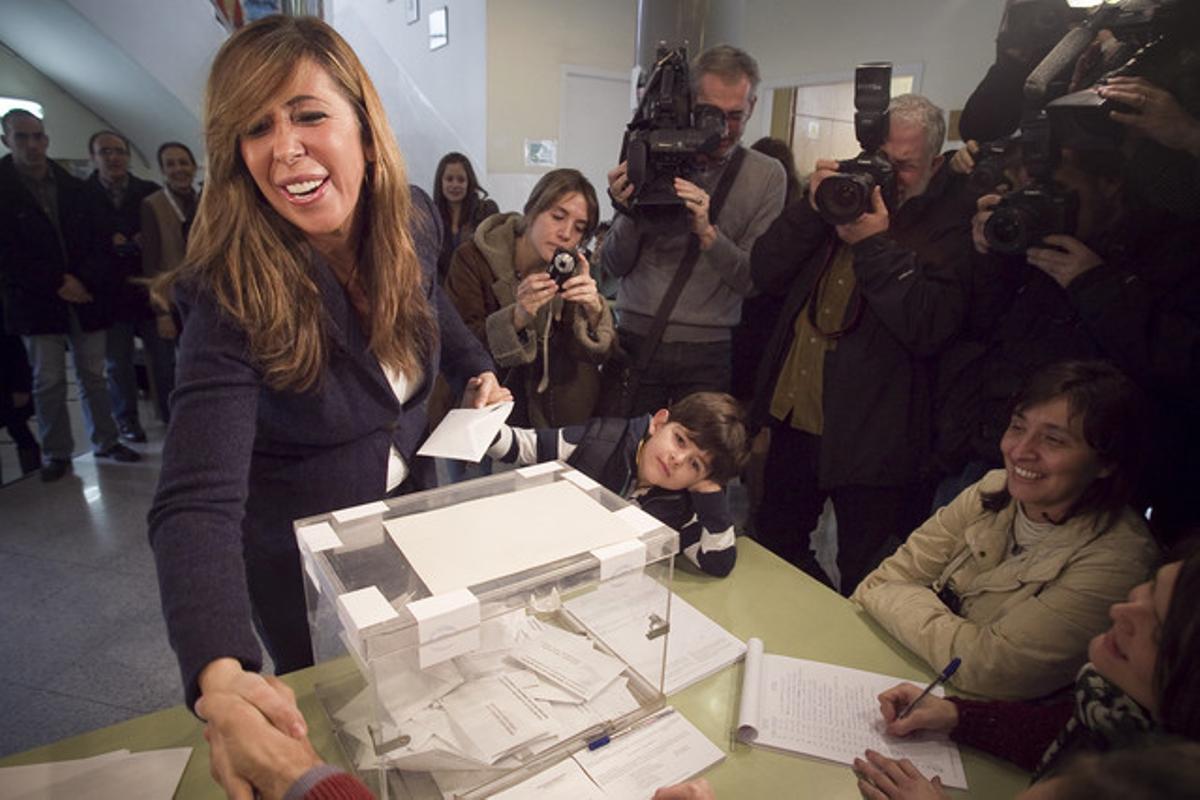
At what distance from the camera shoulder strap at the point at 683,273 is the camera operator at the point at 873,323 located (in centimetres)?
20

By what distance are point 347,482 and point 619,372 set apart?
112cm

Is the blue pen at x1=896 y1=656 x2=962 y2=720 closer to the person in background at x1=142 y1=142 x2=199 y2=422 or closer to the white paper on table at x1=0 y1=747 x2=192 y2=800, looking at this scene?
the white paper on table at x1=0 y1=747 x2=192 y2=800

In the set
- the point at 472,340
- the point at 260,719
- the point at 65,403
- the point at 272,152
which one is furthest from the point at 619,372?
the point at 65,403

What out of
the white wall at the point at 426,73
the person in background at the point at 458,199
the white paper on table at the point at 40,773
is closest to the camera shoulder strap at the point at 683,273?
the white paper on table at the point at 40,773

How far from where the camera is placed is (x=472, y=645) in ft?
2.57

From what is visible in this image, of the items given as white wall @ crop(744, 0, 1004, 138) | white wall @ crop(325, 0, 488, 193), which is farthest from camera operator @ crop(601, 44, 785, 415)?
white wall @ crop(325, 0, 488, 193)

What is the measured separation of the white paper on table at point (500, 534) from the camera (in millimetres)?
820

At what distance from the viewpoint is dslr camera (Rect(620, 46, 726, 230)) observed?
1.77 meters

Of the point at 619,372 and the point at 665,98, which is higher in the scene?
the point at 665,98

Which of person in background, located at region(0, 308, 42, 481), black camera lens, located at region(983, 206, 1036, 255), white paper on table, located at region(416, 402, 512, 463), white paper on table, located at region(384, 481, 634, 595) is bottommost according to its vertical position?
person in background, located at region(0, 308, 42, 481)

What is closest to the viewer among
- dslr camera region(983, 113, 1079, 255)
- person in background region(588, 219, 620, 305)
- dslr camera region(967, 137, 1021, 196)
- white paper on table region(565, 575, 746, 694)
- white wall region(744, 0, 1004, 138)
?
white paper on table region(565, 575, 746, 694)

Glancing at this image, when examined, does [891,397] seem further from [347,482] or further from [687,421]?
[347,482]

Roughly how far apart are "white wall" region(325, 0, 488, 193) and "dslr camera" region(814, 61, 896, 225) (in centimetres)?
424

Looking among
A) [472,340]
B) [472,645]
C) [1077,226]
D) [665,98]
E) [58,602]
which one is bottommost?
[58,602]
